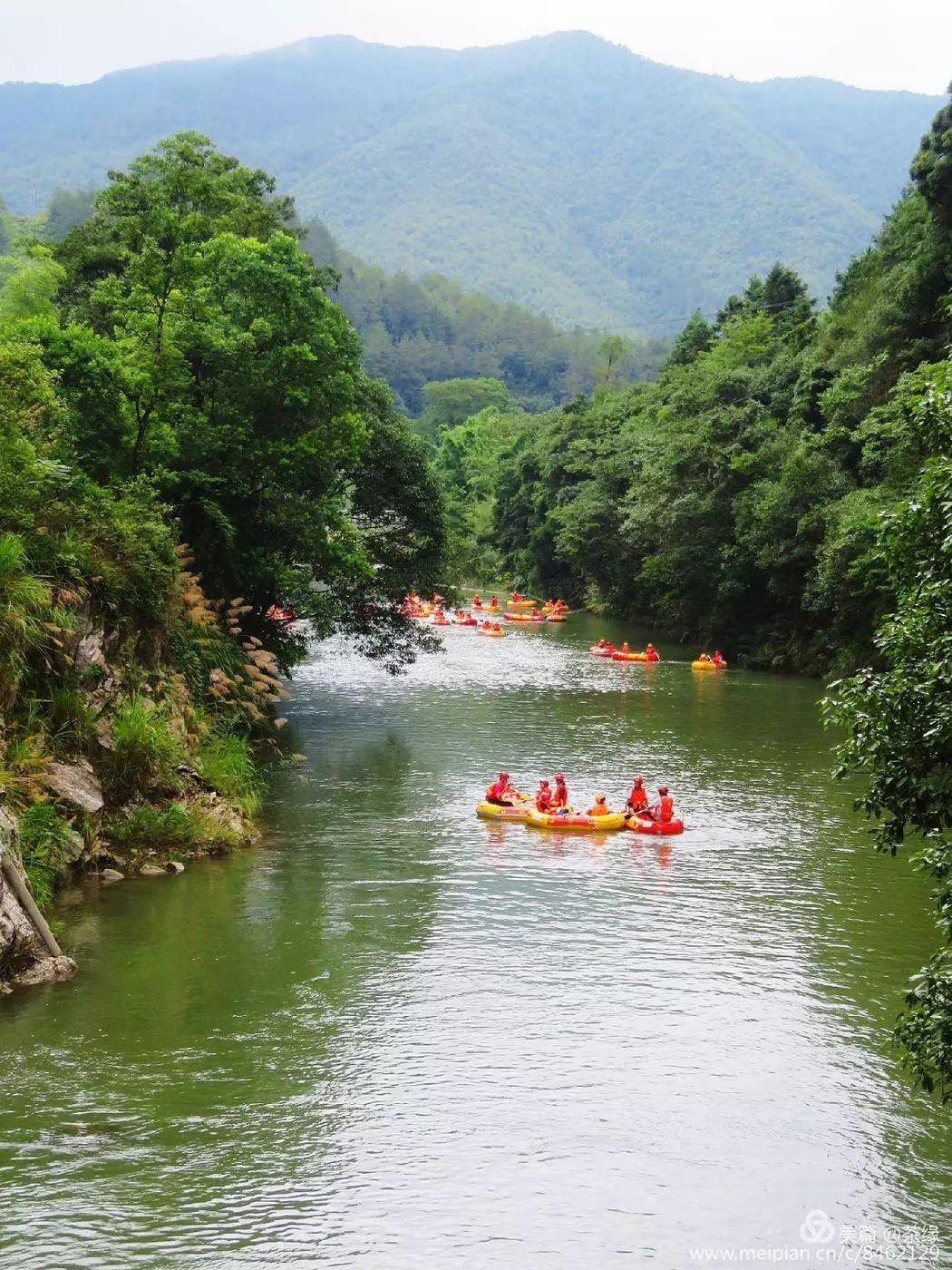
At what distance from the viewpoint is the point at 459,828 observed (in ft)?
74.5

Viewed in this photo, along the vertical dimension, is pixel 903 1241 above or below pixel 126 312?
below

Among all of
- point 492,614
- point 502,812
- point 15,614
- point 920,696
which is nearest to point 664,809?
point 502,812

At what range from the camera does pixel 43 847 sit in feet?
55.0

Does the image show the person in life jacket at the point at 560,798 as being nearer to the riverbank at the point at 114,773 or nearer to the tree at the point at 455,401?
the riverbank at the point at 114,773

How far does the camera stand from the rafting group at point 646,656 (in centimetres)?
4484

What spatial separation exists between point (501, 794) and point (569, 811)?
1248 mm

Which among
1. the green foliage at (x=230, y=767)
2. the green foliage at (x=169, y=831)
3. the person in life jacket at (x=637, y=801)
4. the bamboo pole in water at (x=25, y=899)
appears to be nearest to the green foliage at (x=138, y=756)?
the green foliage at (x=169, y=831)

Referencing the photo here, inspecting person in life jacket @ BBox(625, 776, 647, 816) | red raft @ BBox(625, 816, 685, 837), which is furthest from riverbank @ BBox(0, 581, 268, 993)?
person in life jacket @ BBox(625, 776, 647, 816)

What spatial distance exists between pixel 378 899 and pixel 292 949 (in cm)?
223

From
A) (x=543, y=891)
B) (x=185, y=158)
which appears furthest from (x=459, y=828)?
(x=185, y=158)

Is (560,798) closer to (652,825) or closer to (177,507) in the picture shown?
(652,825)

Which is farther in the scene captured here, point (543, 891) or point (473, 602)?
point (473, 602)

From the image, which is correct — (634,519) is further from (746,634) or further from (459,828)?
(459,828)

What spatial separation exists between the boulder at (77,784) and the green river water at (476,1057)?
1.44m
